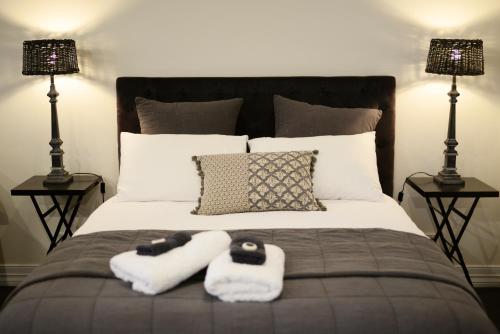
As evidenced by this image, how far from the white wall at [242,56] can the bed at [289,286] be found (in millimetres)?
885

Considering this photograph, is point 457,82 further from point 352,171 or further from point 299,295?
point 299,295

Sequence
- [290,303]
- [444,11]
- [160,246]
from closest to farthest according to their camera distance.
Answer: [290,303], [160,246], [444,11]

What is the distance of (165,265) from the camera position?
2148mm

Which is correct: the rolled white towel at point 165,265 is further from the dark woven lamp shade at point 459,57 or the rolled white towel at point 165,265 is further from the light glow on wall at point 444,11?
the light glow on wall at point 444,11

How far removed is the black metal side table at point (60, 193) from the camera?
339 cm

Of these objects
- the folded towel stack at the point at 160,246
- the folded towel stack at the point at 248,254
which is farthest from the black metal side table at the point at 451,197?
the folded towel stack at the point at 160,246

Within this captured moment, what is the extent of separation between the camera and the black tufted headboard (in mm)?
3611

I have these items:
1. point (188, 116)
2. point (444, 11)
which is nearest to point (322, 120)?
point (188, 116)

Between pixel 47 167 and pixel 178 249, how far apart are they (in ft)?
5.94

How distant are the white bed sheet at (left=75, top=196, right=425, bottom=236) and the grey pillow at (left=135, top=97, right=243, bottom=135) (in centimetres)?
50

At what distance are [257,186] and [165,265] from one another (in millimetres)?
935

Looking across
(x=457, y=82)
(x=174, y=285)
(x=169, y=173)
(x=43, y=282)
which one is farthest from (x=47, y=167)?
(x=457, y=82)

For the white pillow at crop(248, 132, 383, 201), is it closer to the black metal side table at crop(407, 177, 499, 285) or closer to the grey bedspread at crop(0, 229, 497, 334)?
the black metal side table at crop(407, 177, 499, 285)

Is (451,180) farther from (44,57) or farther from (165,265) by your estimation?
(44,57)
